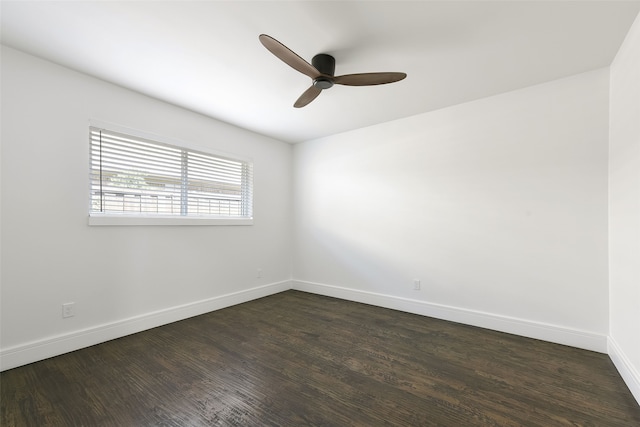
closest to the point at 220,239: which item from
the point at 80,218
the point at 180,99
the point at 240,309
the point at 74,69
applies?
the point at 240,309

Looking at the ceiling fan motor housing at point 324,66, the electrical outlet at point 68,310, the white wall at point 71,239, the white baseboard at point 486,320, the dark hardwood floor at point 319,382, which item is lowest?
the dark hardwood floor at point 319,382

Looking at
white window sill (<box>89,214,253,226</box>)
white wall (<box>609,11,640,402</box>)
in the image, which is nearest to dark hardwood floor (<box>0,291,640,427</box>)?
white wall (<box>609,11,640,402</box>)

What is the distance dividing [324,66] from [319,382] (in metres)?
2.38

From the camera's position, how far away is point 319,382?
1879 millimetres

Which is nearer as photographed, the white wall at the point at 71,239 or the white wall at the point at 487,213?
the white wall at the point at 71,239

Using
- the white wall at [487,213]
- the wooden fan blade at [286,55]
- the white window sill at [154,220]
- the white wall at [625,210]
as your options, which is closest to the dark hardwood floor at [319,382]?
the white wall at [625,210]

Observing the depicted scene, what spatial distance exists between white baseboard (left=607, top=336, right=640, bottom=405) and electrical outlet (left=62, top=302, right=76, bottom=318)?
166 inches

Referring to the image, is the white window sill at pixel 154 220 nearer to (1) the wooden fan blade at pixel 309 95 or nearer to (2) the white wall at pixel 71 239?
(2) the white wall at pixel 71 239

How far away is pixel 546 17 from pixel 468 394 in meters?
2.52

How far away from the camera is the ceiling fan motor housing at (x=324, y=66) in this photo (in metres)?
2.12

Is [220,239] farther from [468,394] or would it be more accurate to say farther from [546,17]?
[546,17]

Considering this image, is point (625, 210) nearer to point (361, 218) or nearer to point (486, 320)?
point (486, 320)

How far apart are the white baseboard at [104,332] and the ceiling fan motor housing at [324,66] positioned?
2.85 meters

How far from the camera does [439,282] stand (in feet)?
10.3
